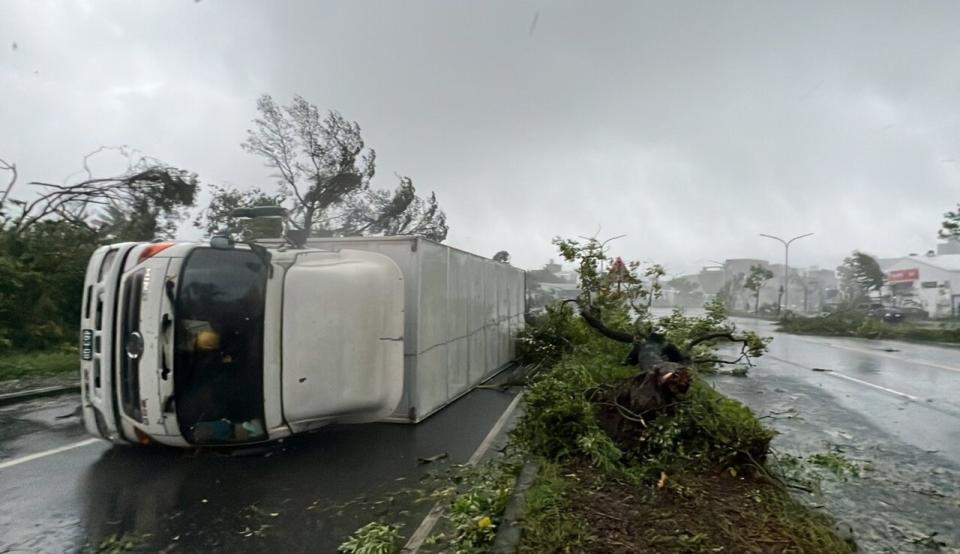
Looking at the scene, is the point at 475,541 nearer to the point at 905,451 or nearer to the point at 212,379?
the point at 212,379

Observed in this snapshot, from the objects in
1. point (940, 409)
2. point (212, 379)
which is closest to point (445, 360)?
point (212, 379)

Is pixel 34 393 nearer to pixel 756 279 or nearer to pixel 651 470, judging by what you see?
pixel 651 470

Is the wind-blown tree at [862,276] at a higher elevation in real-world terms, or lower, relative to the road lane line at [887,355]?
higher

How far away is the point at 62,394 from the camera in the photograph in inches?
393

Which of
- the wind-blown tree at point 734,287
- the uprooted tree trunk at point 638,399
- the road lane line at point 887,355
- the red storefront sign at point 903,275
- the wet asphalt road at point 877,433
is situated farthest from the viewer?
the red storefront sign at point 903,275

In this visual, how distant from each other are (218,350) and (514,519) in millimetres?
3090

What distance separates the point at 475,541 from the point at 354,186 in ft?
68.7

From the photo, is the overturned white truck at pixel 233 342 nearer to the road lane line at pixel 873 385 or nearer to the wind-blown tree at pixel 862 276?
the road lane line at pixel 873 385

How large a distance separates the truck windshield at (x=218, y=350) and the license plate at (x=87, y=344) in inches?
39.9

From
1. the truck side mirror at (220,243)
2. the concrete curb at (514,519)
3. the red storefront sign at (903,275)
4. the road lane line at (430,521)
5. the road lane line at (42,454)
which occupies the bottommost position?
the road lane line at (42,454)

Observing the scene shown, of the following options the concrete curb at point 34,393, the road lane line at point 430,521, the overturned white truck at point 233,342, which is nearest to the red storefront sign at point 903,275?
the road lane line at point 430,521

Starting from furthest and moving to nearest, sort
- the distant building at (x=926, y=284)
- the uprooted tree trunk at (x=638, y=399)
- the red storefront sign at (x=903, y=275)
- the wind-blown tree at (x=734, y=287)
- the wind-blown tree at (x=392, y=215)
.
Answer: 1. the red storefront sign at (x=903, y=275)
2. the wind-blown tree at (x=734, y=287)
3. the distant building at (x=926, y=284)
4. the wind-blown tree at (x=392, y=215)
5. the uprooted tree trunk at (x=638, y=399)

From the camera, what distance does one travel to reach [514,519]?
3611 millimetres

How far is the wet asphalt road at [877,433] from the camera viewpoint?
14.5ft
